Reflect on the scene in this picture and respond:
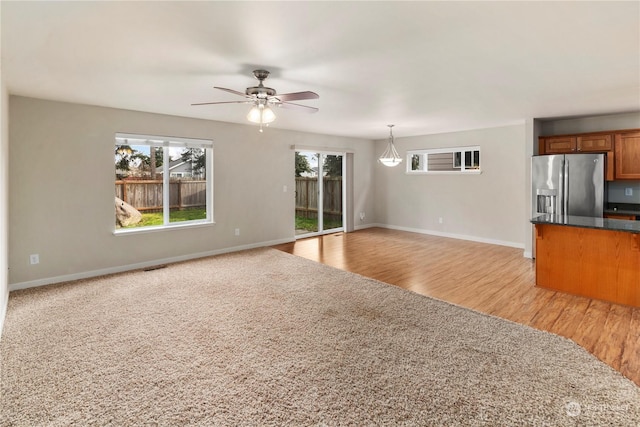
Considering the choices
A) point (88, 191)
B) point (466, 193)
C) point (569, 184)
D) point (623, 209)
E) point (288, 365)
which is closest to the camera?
point (288, 365)

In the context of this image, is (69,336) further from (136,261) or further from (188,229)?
(188,229)

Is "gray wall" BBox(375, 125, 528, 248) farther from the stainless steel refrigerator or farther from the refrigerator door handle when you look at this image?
the refrigerator door handle

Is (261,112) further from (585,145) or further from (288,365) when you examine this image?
(585,145)

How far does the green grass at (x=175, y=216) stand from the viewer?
17.1ft

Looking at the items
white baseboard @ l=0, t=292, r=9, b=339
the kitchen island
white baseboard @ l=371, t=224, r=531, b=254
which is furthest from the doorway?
white baseboard @ l=0, t=292, r=9, b=339

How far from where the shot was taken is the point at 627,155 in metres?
A: 4.89

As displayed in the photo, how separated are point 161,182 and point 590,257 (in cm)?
595

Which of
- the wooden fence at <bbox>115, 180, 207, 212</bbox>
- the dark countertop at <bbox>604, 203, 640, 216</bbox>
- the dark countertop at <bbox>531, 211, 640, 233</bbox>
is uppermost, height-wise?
the wooden fence at <bbox>115, 180, 207, 212</bbox>

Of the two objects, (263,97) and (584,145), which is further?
(584,145)

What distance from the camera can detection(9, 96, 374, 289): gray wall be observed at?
4047 mm

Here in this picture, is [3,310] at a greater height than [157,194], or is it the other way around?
[157,194]

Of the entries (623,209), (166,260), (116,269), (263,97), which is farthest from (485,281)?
(116,269)

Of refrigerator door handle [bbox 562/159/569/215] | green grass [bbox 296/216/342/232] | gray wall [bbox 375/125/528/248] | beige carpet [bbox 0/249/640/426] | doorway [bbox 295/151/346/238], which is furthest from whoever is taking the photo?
green grass [bbox 296/216/342/232]

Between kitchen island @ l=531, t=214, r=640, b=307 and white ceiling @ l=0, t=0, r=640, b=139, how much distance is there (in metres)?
1.55
